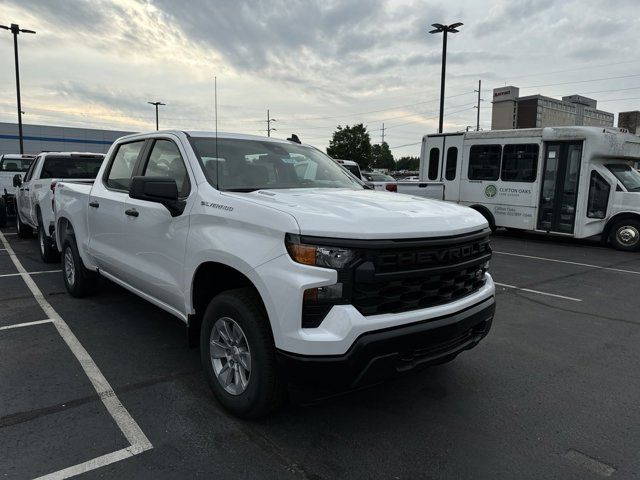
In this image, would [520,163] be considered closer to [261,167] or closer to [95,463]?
[261,167]

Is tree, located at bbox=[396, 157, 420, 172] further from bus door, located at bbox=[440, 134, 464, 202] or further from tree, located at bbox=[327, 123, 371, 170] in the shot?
bus door, located at bbox=[440, 134, 464, 202]

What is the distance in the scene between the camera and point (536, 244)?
1234 cm

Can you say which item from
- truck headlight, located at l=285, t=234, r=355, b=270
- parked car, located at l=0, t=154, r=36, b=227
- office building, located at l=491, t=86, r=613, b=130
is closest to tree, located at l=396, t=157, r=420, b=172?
office building, located at l=491, t=86, r=613, b=130

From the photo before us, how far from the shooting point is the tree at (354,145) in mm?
62000

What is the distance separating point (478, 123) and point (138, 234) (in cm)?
6624

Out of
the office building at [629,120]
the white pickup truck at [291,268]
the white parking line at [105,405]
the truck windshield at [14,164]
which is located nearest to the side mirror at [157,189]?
the white pickup truck at [291,268]

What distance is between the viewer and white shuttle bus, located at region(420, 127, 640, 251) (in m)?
11.6

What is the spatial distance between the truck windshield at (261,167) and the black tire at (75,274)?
289 centimetres

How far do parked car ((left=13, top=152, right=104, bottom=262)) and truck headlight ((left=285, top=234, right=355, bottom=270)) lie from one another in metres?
6.94

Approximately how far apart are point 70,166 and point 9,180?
5.96 m

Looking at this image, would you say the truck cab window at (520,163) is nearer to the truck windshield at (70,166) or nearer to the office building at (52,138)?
the truck windshield at (70,166)

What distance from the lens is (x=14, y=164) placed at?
14758 mm

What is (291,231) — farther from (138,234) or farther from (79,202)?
(79,202)

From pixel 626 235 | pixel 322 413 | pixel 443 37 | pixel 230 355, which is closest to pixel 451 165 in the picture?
pixel 626 235
